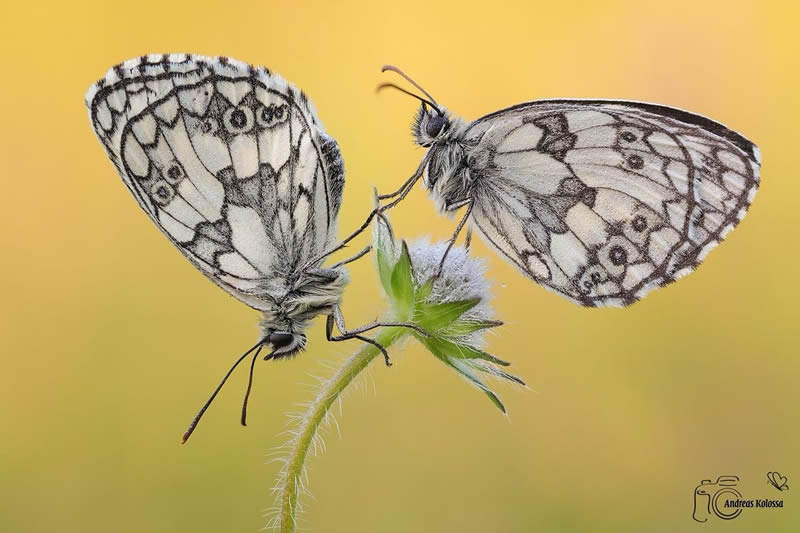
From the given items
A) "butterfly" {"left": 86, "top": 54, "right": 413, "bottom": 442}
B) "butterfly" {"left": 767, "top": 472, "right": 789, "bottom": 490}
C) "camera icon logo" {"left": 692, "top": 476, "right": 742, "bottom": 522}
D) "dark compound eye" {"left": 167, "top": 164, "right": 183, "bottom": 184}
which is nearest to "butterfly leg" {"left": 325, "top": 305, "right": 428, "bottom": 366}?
"butterfly" {"left": 86, "top": 54, "right": 413, "bottom": 442}

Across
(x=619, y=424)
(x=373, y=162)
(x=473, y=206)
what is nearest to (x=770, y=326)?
(x=619, y=424)

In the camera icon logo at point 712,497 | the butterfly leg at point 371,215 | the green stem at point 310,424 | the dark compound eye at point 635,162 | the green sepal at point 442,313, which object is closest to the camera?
the green stem at point 310,424

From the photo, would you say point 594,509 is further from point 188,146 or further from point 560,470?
point 188,146

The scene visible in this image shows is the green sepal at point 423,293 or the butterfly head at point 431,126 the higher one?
the butterfly head at point 431,126

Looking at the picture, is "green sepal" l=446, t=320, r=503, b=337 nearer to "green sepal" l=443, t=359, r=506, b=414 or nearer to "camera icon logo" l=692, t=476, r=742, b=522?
"green sepal" l=443, t=359, r=506, b=414

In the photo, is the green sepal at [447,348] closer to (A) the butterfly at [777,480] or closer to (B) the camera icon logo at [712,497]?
(B) the camera icon logo at [712,497]

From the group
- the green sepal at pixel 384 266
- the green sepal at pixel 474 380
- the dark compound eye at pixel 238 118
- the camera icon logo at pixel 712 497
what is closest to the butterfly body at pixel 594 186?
the green sepal at pixel 384 266

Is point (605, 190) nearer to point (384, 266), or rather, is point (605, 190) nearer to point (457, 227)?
point (457, 227)
